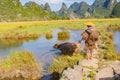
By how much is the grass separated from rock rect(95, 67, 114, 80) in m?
3.72

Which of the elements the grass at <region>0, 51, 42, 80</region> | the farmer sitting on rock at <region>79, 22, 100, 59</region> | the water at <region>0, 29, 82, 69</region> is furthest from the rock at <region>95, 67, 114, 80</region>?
the water at <region>0, 29, 82, 69</region>

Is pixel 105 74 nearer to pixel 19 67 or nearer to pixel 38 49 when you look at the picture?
pixel 19 67

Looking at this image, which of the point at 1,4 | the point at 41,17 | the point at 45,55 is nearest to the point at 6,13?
the point at 1,4

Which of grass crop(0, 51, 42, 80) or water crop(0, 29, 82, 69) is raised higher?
grass crop(0, 51, 42, 80)

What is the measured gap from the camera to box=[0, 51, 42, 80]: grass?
50.5 ft

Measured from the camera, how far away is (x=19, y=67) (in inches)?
613

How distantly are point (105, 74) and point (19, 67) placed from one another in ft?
15.8

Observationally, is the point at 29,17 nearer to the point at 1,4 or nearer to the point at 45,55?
the point at 1,4

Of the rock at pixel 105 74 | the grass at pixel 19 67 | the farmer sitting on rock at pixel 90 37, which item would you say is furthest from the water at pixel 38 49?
the rock at pixel 105 74

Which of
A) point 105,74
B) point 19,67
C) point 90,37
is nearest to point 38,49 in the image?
point 19,67

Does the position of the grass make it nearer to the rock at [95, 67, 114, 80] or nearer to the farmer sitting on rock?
the farmer sitting on rock

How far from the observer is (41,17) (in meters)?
125

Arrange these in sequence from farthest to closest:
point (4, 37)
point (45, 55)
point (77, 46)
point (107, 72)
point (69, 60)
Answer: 1. point (4, 37)
2. point (45, 55)
3. point (77, 46)
4. point (69, 60)
5. point (107, 72)

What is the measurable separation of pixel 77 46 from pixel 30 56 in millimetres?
6479
